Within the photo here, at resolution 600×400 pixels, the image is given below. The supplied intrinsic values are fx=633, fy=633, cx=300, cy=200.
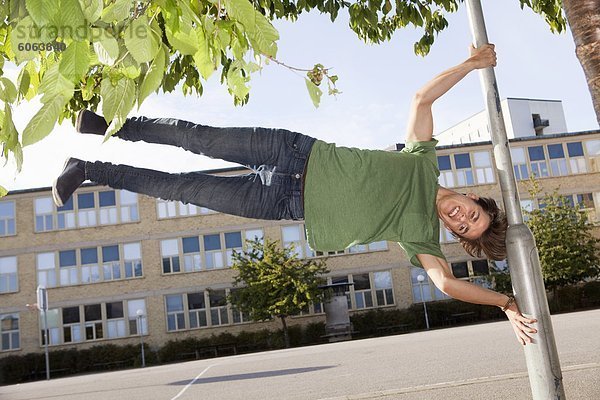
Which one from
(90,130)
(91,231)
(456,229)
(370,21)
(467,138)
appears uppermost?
(467,138)

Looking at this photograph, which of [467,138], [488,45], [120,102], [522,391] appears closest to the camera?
[120,102]

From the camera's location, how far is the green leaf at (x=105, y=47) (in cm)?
154

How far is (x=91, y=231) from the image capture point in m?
37.7

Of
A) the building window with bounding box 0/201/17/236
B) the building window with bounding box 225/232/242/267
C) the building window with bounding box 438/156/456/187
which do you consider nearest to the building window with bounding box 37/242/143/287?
the building window with bounding box 0/201/17/236

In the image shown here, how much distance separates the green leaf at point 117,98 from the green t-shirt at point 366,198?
78.7 inches

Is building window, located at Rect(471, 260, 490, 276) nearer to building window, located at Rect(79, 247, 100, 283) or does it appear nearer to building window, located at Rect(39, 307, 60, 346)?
building window, located at Rect(79, 247, 100, 283)

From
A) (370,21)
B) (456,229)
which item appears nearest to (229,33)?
(456,229)

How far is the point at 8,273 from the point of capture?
37.0 meters

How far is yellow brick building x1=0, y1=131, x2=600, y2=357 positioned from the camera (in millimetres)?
36531

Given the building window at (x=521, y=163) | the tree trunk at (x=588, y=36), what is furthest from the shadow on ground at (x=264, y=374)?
the building window at (x=521, y=163)

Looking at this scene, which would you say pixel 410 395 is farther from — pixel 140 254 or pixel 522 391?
pixel 140 254

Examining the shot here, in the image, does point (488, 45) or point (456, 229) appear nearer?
point (488, 45)

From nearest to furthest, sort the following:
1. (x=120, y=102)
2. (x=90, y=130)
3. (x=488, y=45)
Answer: (x=120, y=102) < (x=488, y=45) < (x=90, y=130)

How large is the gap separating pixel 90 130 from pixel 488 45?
7.84 feet
